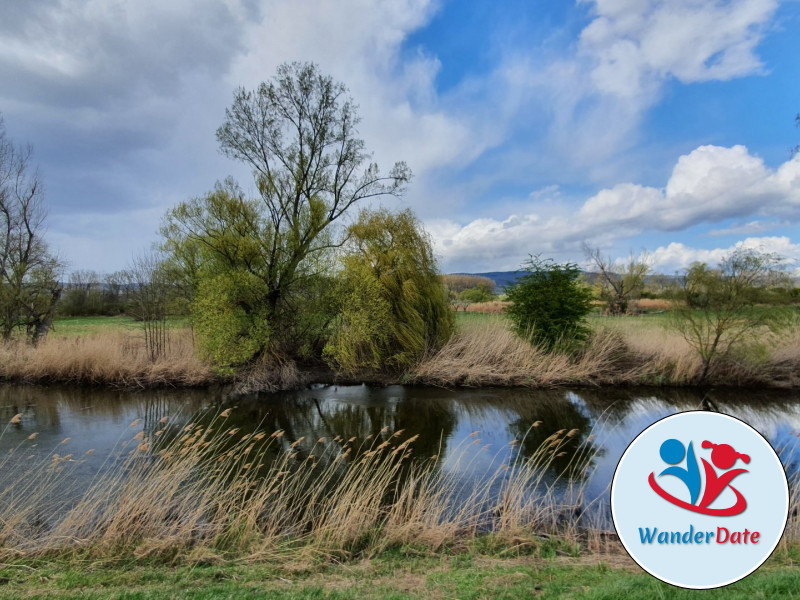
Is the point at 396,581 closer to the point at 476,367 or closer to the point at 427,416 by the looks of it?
the point at 427,416

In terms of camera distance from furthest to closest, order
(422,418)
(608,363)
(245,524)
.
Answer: (608,363) → (422,418) → (245,524)

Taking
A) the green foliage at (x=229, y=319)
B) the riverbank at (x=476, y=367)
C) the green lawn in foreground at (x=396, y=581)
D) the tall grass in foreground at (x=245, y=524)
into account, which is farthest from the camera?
the riverbank at (x=476, y=367)

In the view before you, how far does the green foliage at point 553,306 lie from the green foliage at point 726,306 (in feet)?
9.39

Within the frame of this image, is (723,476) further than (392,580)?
No

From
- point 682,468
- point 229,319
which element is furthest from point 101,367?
point 682,468

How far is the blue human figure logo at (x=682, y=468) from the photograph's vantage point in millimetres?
2439

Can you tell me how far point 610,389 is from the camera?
522 inches

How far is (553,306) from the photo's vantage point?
14.4 m

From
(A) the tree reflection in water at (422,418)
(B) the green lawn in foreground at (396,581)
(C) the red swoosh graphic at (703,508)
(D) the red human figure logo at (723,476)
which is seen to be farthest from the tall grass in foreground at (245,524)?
(D) the red human figure logo at (723,476)

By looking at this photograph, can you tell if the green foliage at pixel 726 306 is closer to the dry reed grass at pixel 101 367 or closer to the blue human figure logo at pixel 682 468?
the blue human figure logo at pixel 682 468

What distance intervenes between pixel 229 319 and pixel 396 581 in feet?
36.3

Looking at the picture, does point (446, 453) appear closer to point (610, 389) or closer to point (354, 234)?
point (610, 389)

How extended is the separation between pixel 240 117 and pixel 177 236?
4.76 m

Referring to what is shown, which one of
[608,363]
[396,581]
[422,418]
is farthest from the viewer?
[608,363]
